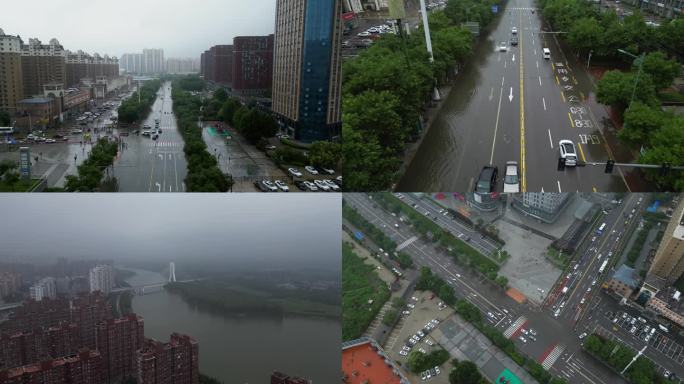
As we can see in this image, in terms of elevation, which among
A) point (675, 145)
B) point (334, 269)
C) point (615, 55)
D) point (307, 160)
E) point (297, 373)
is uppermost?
point (615, 55)

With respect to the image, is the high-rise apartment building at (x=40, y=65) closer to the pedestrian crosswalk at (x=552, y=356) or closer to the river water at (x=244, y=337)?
the river water at (x=244, y=337)

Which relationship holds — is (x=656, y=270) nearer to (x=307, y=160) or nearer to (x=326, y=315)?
(x=326, y=315)

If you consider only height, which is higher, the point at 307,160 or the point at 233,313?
the point at 307,160

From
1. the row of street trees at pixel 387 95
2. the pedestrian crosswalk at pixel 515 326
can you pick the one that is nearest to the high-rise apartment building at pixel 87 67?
the row of street trees at pixel 387 95

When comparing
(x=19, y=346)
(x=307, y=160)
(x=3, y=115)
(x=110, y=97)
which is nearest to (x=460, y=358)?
(x=307, y=160)

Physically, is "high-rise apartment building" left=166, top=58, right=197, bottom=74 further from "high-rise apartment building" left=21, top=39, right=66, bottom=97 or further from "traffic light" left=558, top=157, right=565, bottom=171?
"traffic light" left=558, top=157, right=565, bottom=171

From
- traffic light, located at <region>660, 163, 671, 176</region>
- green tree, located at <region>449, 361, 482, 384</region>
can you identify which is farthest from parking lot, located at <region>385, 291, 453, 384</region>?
traffic light, located at <region>660, 163, 671, 176</region>
